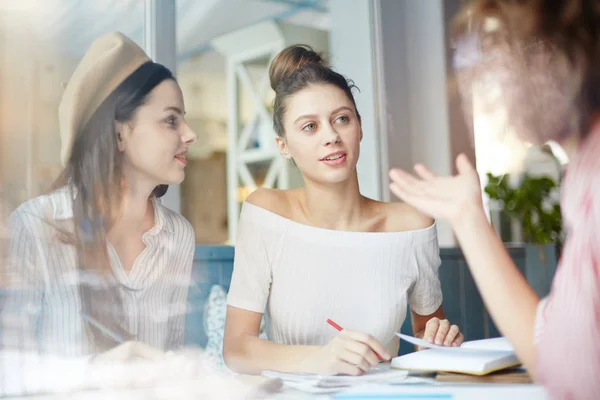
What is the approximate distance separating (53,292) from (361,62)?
65 cm

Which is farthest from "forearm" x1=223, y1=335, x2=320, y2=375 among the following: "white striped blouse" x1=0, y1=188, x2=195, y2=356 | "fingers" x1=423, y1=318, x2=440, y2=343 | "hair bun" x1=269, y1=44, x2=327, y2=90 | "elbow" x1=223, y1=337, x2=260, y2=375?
"hair bun" x1=269, y1=44, x2=327, y2=90

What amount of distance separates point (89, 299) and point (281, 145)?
1.29ft

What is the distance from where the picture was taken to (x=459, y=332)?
43.1 inches

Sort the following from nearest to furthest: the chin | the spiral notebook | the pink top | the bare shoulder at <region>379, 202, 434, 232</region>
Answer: the pink top
the spiral notebook
the chin
the bare shoulder at <region>379, 202, 434, 232</region>

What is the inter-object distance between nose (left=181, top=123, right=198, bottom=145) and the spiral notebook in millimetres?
458

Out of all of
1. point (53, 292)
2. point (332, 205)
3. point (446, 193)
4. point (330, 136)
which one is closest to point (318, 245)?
point (332, 205)

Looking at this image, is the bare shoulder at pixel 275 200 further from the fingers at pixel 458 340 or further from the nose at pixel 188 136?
the fingers at pixel 458 340

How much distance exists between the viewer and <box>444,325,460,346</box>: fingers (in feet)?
3.45

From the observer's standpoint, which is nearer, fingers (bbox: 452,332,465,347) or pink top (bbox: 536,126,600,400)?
pink top (bbox: 536,126,600,400)

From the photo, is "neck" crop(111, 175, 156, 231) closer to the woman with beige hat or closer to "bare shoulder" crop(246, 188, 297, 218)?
the woman with beige hat

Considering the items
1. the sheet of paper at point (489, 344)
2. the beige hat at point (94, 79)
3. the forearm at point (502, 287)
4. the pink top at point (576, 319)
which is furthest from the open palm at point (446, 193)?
the beige hat at point (94, 79)

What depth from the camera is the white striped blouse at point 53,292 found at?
920 millimetres

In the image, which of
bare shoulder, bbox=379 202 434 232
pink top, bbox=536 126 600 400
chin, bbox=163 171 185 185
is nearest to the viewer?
pink top, bbox=536 126 600 400

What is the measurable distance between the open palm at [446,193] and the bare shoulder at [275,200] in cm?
22
